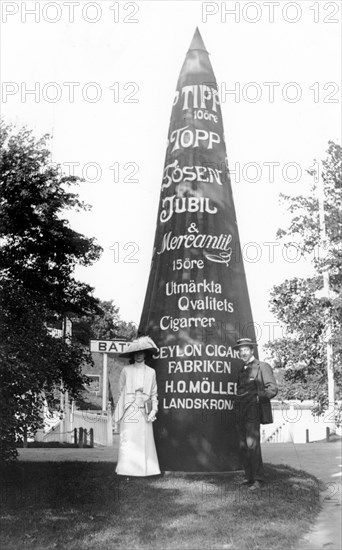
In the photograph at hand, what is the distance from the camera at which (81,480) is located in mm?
9656

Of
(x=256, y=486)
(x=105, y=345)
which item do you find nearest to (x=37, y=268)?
(x=105, y=345)

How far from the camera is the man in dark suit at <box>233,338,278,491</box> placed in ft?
28.9

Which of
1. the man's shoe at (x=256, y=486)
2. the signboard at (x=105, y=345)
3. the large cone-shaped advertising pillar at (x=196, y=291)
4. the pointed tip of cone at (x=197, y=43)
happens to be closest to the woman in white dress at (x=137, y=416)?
the large cone-shaped advertising pillar at (x=196, y=291)

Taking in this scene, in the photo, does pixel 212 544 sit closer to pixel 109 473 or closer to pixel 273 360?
pixel 109 473

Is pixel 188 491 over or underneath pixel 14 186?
underneath

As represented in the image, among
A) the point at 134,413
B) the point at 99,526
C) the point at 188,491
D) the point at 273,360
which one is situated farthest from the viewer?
the point at 273,360

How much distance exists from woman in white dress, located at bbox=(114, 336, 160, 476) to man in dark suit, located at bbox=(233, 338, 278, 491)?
3.82 ft

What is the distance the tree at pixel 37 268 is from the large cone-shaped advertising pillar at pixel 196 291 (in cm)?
169

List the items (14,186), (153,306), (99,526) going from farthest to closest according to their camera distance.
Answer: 1. (14,186)
2. (153,306)
3. (99,526)

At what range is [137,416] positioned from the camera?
9.23m

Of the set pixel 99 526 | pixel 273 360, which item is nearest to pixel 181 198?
pixel 99 526

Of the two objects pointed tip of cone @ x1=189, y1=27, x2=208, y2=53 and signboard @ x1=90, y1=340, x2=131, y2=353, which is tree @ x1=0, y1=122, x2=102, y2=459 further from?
pointed tip of cone @ x1=189, y1=27, x2=208, y2=53

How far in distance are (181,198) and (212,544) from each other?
5264 millimetres

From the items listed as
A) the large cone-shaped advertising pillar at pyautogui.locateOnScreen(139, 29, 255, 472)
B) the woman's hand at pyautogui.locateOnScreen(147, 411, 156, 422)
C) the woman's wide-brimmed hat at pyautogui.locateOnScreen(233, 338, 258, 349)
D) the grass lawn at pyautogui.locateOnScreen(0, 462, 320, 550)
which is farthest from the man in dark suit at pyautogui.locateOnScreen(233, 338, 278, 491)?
the woman's hand at pyautogui.locateOnScreen(147, 411, 156, 422)
